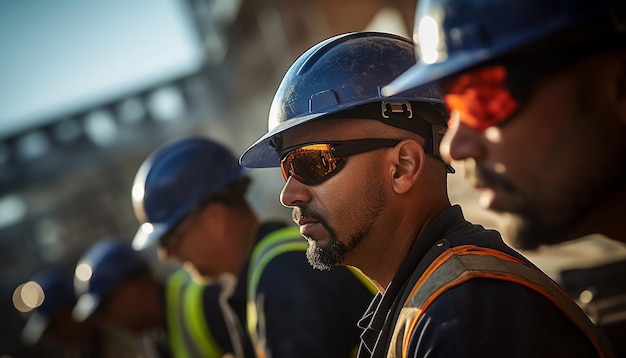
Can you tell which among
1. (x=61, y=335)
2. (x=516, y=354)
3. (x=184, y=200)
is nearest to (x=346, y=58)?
(x=516, y=354)

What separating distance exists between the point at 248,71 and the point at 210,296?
15.1m

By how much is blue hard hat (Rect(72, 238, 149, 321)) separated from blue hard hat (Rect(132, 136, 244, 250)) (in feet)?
6.06

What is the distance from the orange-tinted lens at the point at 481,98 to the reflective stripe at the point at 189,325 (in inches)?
130

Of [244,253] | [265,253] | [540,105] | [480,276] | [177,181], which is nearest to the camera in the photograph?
[540,105]

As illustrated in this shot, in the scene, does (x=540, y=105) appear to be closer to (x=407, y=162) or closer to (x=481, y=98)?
(x=481, y=98)

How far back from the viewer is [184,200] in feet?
13.7

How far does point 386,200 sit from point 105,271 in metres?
4.72

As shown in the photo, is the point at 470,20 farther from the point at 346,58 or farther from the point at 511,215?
the point at 346,58

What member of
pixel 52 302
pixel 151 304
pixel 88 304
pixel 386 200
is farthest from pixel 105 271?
pixel 386 200

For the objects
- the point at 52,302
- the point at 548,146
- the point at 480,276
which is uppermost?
the point at 548,146

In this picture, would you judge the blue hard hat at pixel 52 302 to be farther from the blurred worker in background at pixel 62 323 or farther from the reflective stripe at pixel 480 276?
the reflective stripe at pixel 480 276

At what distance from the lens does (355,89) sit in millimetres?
2289

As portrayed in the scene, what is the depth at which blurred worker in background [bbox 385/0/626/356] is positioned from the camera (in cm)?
148

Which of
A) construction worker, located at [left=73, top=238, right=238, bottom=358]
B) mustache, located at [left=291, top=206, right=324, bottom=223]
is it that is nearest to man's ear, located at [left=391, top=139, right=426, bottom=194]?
mustache, located at [left=291, top=206, right=324, bottom=223]
